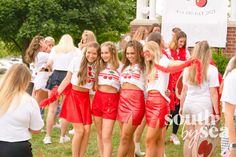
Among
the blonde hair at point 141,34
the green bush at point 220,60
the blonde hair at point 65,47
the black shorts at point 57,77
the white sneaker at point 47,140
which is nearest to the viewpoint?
the blonde hair at point 141,34

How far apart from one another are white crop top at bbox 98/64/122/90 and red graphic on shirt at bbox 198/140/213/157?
1354 mm

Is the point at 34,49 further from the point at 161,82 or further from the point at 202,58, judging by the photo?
the point at 202,58

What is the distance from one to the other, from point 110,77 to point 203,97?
4.03ft

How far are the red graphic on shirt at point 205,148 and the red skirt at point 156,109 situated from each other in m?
0.73

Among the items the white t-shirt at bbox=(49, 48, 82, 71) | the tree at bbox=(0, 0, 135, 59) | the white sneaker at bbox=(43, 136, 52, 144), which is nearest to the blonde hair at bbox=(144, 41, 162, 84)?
the white t-shirt at bbox=(49, 48, 82, 71)

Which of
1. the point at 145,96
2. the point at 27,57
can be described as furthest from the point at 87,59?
the point at 27,57

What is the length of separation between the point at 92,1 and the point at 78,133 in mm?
14821

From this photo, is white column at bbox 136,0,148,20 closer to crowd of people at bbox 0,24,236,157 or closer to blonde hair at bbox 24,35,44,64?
blonde hair at bbox 24,35,44,64

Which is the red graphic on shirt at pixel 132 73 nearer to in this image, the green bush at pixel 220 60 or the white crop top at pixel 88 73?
the white crop top at pixel 88 73

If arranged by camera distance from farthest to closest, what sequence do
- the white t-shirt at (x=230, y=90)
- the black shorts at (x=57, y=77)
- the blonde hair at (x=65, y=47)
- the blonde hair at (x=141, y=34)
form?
the black shorts at (x=57, y=77), the blonde hair at (x=65, y=47), the blonde hair at (x=141, y=34), the white t-shirt at (x=230, y=90)

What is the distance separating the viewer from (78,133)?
6594 millimetres

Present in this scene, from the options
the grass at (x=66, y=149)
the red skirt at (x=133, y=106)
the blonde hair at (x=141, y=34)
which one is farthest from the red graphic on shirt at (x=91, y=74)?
the grass at (x=66, y=149)

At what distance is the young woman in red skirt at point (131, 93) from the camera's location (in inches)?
244

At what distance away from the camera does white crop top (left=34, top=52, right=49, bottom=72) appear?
888cm
